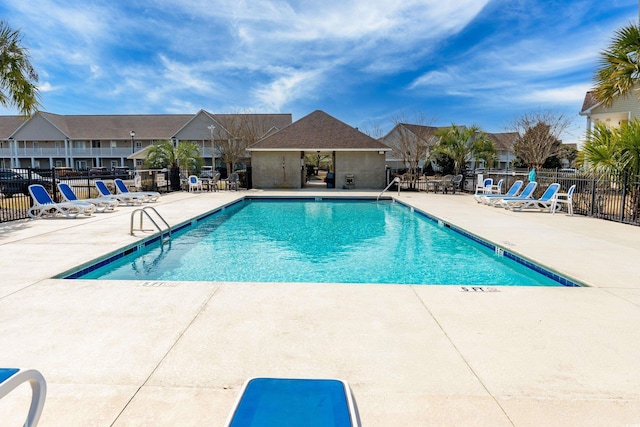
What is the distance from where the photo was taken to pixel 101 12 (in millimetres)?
13883

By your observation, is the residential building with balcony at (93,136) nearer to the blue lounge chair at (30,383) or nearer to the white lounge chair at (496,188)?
the white lounge chair at (496,188)

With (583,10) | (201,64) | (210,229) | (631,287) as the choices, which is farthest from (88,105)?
(631,287)

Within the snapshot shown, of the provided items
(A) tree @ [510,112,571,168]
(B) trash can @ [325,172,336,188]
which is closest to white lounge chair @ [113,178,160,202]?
(B) trash can @ [325,172,336,188]

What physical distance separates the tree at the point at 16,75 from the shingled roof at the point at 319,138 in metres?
12.5

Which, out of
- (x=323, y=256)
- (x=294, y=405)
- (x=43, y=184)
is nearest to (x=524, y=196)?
(x=323, y=256)

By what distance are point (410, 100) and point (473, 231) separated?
72.9ft

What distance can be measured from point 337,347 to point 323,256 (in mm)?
5089

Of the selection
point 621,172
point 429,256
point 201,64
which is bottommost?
point 429,256

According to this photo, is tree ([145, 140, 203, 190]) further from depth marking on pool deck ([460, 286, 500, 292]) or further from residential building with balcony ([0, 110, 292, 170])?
depth marking on pool deck ([460, 286, 500, 292])

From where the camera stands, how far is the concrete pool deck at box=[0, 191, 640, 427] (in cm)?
244

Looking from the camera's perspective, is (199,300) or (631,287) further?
(631,287)

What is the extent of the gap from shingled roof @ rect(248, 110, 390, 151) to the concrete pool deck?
1820 cm

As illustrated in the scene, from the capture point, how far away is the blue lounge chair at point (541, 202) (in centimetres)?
1299

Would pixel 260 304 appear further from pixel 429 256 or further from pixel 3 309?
pixel 429 256
